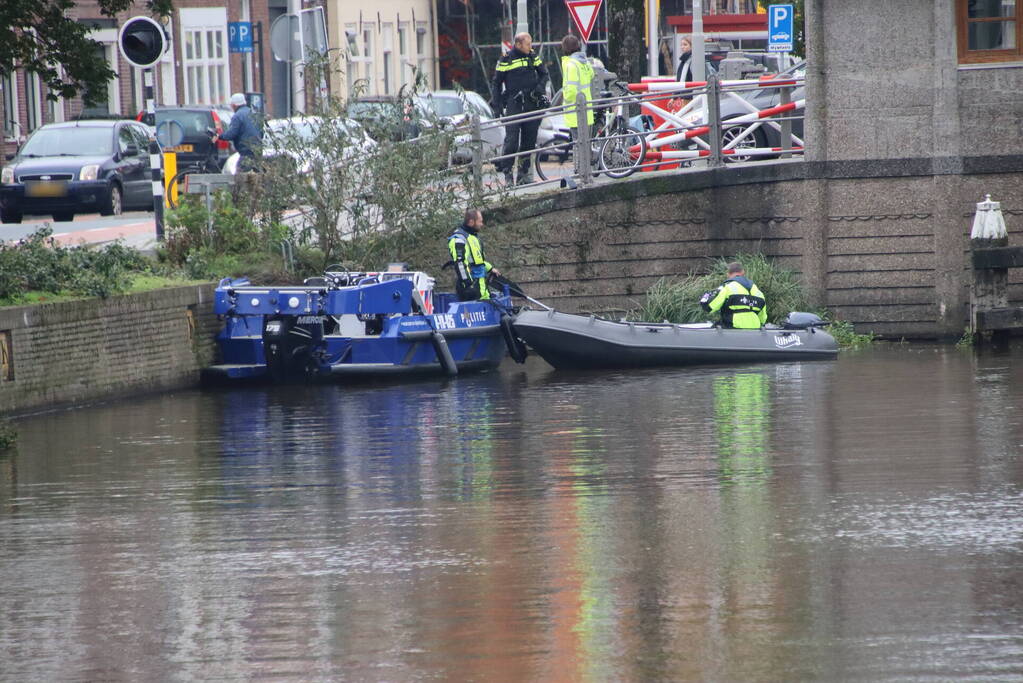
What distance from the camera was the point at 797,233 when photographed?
21562mm

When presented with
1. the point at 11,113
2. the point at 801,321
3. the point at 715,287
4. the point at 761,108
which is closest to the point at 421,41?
the point at 11,113

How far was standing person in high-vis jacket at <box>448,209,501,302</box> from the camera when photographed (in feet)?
64.4

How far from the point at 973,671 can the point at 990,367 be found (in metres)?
12.2

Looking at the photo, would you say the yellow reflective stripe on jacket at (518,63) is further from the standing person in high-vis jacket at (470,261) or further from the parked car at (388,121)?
the standing person in high-vis jacket at (470,261)

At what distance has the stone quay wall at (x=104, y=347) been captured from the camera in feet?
51.2

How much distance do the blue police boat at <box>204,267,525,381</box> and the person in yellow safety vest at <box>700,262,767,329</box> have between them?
269 centimetres

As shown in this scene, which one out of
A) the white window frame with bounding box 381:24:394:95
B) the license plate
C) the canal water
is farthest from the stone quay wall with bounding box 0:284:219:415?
the white window frame with bounding box 381:24:394:95

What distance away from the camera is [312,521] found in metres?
10.3

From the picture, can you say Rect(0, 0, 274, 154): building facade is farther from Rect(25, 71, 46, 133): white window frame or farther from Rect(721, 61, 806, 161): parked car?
Rect(721, 61, 806, 161): parked car

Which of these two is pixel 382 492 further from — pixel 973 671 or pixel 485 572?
pixel 973 671

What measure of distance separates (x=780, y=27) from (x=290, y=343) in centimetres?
1273

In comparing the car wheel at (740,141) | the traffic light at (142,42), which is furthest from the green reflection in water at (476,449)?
the car wheel at (740,141)

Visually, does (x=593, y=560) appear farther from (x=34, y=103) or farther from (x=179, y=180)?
(x=34, y=103)

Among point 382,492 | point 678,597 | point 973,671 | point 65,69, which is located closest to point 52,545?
point 382,492
